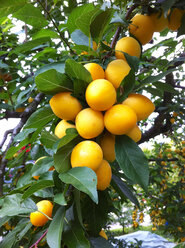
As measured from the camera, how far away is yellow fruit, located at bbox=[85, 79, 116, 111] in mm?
477

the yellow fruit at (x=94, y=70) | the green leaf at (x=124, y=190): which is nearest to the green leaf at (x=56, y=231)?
the green leaf at (x=124, y=190)

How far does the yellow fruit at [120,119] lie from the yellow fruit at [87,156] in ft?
0.20

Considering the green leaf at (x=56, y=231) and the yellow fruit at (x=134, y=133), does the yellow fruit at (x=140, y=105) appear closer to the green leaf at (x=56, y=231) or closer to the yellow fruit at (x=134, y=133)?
the yellow fruit at (x=134, y=133)

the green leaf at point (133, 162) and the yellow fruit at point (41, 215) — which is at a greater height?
the green leaf at point (133, 162)

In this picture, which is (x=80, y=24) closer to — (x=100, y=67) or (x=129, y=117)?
(x=100, y=67)

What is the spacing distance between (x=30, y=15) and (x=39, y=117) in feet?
1.10

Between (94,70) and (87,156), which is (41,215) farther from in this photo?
(94,70)

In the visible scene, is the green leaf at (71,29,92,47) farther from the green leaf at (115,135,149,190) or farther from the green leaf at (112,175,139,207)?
the green leaf at (112,175,139,207)

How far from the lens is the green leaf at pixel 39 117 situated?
608 millimetres

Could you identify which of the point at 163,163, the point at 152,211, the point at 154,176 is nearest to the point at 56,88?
the point at 154,176

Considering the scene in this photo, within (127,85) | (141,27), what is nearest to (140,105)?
(127,85)

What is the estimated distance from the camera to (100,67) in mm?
570

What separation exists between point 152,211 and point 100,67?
10.2ft

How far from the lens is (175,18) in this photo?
2.19 feet
